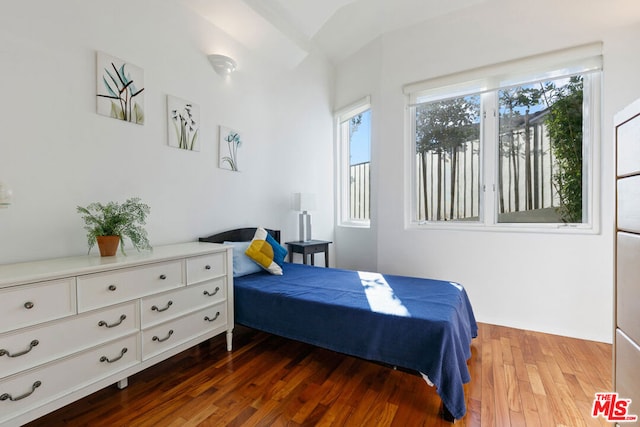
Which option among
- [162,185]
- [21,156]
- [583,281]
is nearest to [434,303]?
[583,281]

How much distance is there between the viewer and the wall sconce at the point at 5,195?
143 centimetres

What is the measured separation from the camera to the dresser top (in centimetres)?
125

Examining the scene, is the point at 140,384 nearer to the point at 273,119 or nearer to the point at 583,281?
the point at 273,119

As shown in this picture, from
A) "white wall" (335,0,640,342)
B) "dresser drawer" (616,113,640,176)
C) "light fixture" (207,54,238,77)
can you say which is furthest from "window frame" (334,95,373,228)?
"dresser drawer" (616,113,640,176)

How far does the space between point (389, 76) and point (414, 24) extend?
562 millimetres

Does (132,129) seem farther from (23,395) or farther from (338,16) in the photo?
(338,16)

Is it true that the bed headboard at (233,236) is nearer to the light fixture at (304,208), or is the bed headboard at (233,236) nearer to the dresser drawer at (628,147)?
the light fixture at (304,208)

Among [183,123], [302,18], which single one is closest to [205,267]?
[183,123]

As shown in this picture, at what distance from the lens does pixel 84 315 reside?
1.43m

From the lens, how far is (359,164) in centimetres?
411

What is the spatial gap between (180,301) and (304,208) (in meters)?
1.80

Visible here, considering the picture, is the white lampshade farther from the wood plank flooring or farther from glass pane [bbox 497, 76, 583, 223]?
glass pane [bbox 497, 76, 583, 223]

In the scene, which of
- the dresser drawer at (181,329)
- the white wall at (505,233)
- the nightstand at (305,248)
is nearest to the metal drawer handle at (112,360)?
the dresser drawer at (181,329)

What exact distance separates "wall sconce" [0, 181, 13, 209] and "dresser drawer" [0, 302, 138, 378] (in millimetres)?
653
